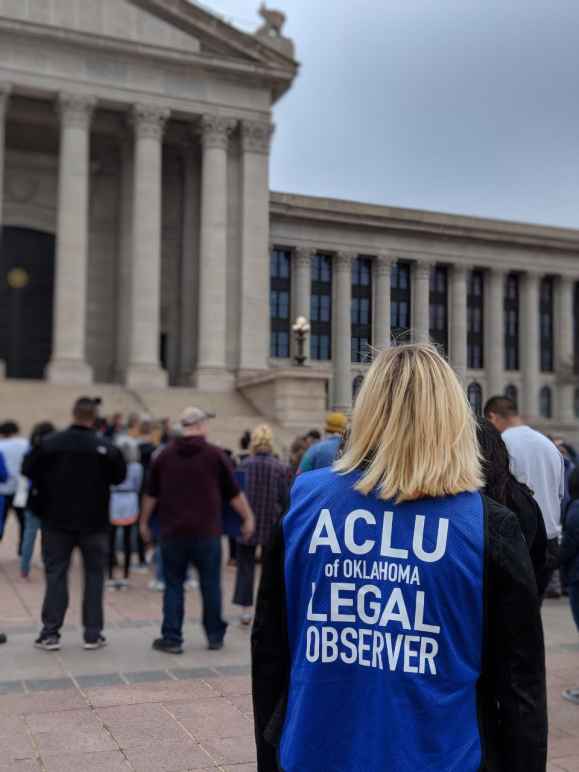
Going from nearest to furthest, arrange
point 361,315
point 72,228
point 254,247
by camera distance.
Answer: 1. point 361,315
2. point 72,228
3. point 254,247

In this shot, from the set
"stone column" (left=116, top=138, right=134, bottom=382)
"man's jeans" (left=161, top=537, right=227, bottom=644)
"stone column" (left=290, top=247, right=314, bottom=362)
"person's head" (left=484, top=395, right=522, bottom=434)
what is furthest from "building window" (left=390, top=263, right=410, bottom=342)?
"stone column" (left=116, top=138, right=134, bottom=382)

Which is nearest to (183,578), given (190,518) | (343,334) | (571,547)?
(190,518)

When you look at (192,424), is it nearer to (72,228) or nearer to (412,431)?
(412,431)

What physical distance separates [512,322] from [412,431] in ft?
161

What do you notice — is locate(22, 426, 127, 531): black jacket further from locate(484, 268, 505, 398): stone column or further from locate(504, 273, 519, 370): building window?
locate(504, 273, 519, 370): building window

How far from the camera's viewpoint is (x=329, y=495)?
93.2 inches

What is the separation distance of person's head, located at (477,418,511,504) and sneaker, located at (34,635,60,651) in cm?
573

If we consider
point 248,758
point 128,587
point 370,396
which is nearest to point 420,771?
point 370,396

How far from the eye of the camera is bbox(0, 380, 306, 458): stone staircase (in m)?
28.6

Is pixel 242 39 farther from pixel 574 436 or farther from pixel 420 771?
pixel 420 771

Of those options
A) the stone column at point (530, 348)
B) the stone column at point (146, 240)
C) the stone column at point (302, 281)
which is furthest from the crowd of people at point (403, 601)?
the stone column at point (530, 348)

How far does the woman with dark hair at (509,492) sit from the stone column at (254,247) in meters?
33.8

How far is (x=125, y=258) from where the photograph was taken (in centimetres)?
3897

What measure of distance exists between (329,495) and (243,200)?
37000 millimetres
